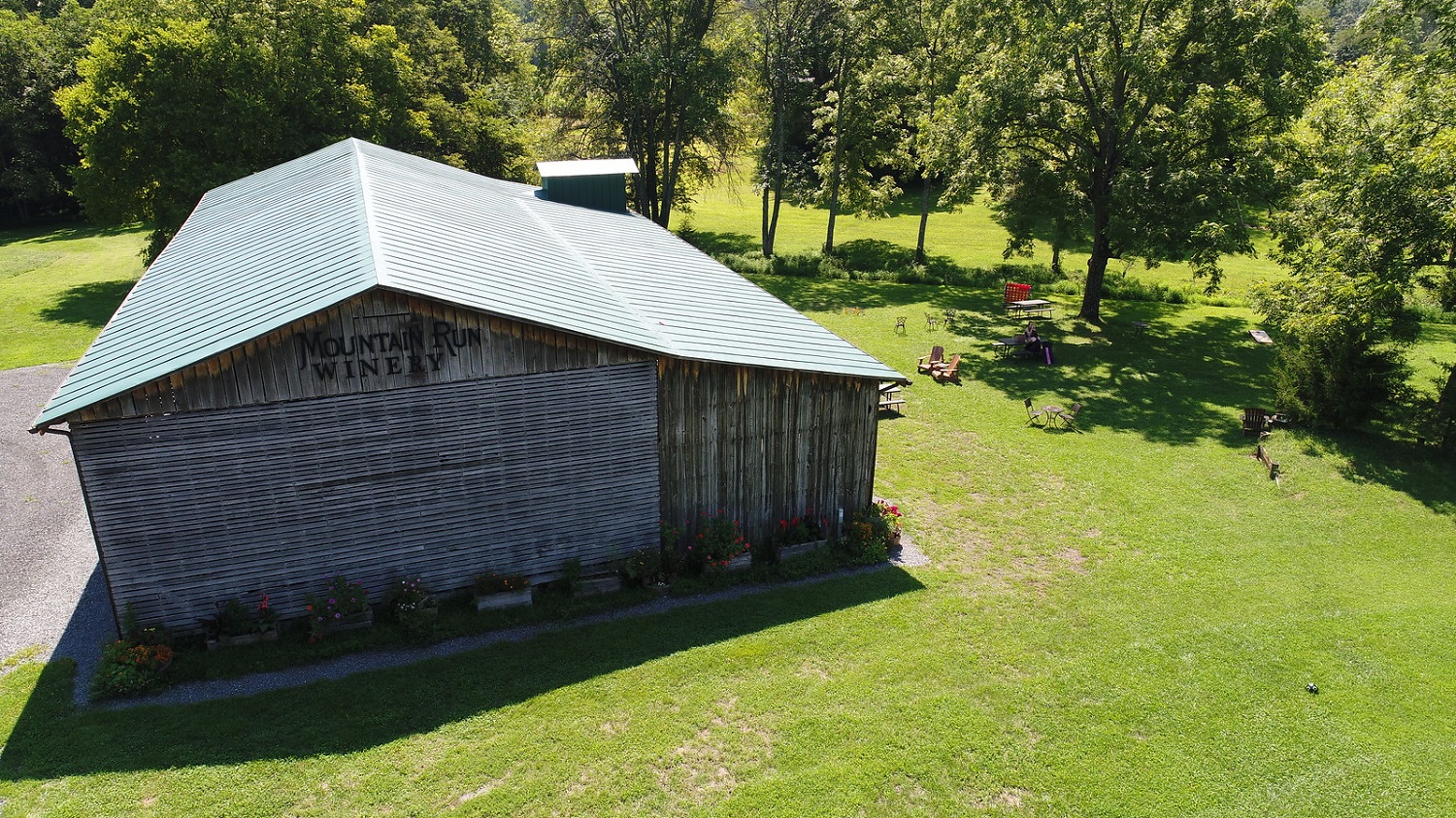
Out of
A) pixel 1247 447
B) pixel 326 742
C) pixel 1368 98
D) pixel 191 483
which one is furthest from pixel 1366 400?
pixel 191 483

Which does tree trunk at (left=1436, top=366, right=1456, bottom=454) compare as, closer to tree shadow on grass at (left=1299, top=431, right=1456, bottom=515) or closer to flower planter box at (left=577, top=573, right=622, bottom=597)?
tree shadow on grass at (left=1299, top=431, right=1456, bottom=515)

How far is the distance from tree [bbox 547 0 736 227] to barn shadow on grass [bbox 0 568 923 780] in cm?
3356

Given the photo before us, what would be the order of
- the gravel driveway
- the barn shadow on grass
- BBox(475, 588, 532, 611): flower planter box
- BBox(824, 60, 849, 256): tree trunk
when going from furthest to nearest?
BBox(824, 60, 849, 256): tree trunk, BBox(475, 588, 532, 611): flower planter box, the gravel driveway, the barn shadow on grass

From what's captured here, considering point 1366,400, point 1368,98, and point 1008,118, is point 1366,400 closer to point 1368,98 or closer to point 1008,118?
point 1368,98

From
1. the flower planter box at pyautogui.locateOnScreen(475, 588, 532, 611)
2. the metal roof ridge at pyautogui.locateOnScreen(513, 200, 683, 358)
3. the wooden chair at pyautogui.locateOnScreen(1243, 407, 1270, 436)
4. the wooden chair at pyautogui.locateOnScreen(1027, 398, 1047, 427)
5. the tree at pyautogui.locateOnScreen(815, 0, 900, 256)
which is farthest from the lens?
the tree at pyautogui.locateOnScreen(815, 0, 900, 256)

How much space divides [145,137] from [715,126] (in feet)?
84.3

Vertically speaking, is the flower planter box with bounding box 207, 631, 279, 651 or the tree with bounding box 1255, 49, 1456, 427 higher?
the tree with bounding box 1255, 49, 1456, 427

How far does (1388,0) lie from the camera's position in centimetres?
2083

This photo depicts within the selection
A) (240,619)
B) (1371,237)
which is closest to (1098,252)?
(1371,237)

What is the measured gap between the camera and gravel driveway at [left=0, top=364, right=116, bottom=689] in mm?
12789

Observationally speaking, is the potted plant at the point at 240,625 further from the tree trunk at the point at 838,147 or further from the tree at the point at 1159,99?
the tree trunk at the point at 838,147

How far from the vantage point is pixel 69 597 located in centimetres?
1381

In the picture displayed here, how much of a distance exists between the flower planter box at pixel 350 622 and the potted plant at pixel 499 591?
63.8 inches

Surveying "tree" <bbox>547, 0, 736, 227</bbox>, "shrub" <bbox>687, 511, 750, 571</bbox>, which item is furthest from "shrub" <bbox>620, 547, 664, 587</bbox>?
"tree" <bbox>547, 0, 736, 227</bbox>
